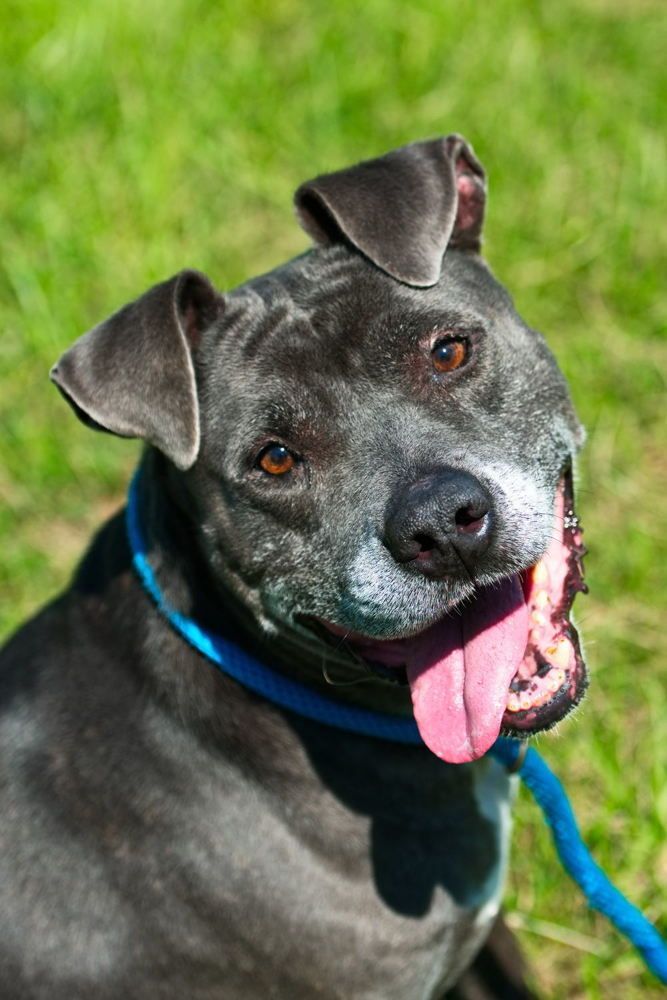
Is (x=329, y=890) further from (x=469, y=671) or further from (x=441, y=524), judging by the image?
(x=441, y=524)

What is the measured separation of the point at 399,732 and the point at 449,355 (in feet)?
3.83

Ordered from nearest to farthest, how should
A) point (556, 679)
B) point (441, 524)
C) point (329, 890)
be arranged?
point (441, 524) < point (556, 679) < point (329, 890)

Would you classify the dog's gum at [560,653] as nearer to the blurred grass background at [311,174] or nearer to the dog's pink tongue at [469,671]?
the dog's pink tongue at [469,671]

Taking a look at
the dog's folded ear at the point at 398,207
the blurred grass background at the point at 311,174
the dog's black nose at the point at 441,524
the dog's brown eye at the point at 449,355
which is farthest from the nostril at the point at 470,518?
the blurred grass background at the point at 311,174

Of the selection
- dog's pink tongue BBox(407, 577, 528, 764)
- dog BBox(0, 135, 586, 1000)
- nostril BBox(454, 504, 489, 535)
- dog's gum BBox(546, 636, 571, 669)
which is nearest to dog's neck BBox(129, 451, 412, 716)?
dog BBox(0, 135, 586, 1000)

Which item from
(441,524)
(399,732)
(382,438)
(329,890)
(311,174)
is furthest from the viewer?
(311,174)

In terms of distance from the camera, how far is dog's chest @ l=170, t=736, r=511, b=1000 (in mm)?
3928

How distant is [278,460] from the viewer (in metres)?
3.95

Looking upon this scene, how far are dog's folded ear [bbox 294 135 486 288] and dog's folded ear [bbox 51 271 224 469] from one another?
1.74ft

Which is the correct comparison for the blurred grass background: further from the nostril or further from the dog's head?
the nostril

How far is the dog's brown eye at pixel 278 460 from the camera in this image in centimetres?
395

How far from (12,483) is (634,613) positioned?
3380mm

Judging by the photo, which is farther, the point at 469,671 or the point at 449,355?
the point at 449,355

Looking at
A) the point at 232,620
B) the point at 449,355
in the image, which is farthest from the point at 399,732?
the point at 449,355
